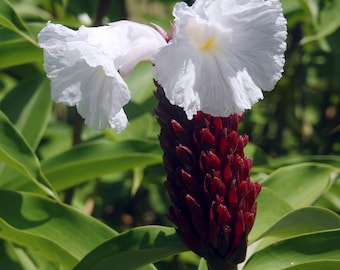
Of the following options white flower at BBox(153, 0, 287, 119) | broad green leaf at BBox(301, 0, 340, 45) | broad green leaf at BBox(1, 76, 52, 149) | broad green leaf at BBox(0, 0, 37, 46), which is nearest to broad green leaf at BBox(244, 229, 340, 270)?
white flower at BBox(153, 0, 287, 119)

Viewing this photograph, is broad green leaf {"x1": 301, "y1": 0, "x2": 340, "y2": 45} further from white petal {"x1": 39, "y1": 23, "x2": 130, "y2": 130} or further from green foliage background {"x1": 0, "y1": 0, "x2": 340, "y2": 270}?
white petal {"x1": 39, "y1": 23, "x2": 130, "y2": 130}

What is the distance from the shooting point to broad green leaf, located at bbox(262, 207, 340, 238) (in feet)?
5.11

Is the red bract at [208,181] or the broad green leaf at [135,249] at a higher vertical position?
the red bract at [208,181]

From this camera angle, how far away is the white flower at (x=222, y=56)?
1.24m

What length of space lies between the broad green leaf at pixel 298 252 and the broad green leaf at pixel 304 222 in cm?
3

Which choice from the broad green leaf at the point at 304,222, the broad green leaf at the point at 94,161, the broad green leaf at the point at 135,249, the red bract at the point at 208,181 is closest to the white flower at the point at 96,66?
the red bract at the point at 208,181

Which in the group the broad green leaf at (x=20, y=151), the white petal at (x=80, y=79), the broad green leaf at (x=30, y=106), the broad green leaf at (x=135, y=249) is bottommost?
the broad green leaf at (x=30, y=106)

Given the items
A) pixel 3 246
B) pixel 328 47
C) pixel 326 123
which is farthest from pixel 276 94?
pixel 3 246

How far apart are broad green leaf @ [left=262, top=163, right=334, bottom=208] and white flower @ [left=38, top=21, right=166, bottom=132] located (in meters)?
0.61

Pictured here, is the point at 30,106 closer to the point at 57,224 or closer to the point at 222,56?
the point at 57,224

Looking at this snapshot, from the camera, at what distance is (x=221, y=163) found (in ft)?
4.66

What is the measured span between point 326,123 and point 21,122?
147 cm

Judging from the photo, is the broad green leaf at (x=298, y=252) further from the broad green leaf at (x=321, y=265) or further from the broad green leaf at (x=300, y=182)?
the broad green leaf at (x=300, y=182)

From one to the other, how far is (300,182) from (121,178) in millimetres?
1075
